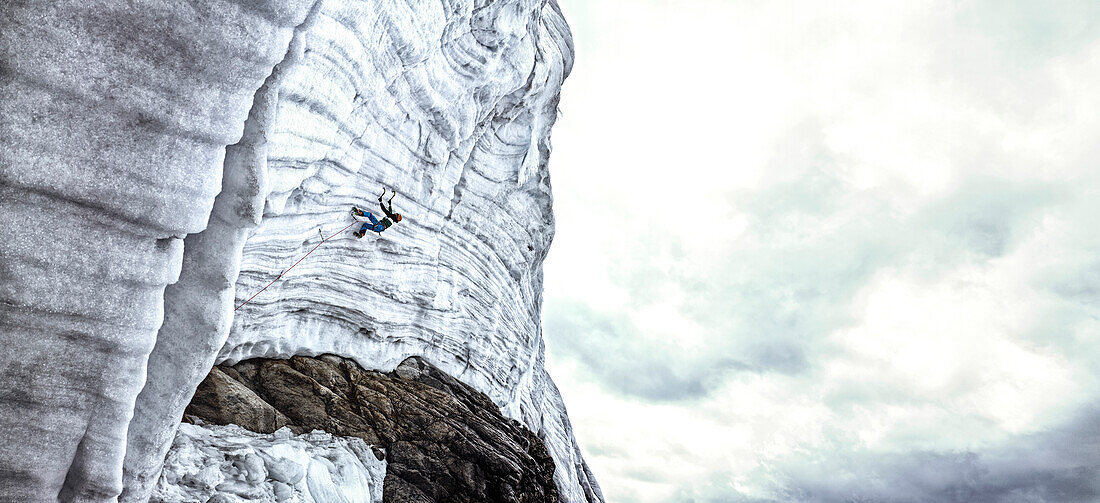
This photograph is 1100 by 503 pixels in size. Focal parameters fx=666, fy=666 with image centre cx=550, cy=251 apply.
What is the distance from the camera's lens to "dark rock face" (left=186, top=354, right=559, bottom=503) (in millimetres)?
11859

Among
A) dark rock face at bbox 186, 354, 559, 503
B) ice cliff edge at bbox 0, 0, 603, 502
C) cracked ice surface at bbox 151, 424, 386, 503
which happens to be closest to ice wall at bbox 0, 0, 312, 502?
ice cliff edge at bbox 0, 0, 603, 502

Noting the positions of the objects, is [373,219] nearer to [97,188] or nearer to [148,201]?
[148,201]

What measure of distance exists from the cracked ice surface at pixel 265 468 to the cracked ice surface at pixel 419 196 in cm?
192

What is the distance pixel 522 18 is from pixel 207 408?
1388 centimetres

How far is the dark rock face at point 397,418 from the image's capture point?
467 inches

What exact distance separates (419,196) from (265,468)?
8.27m

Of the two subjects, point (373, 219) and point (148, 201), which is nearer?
point (148, 201)

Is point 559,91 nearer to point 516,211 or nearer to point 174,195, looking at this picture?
point 516,211

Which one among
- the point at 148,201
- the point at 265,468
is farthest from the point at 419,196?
the point at 148,201

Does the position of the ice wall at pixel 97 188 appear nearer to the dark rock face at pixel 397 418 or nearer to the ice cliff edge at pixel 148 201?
the ice cliff edge at pixel 148 201

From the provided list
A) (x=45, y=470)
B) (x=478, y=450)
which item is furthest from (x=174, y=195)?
(x=478, y=450)

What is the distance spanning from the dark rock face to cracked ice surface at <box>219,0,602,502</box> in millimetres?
502

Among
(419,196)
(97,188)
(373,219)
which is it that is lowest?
(97,188)

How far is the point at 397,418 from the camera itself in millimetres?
13953
